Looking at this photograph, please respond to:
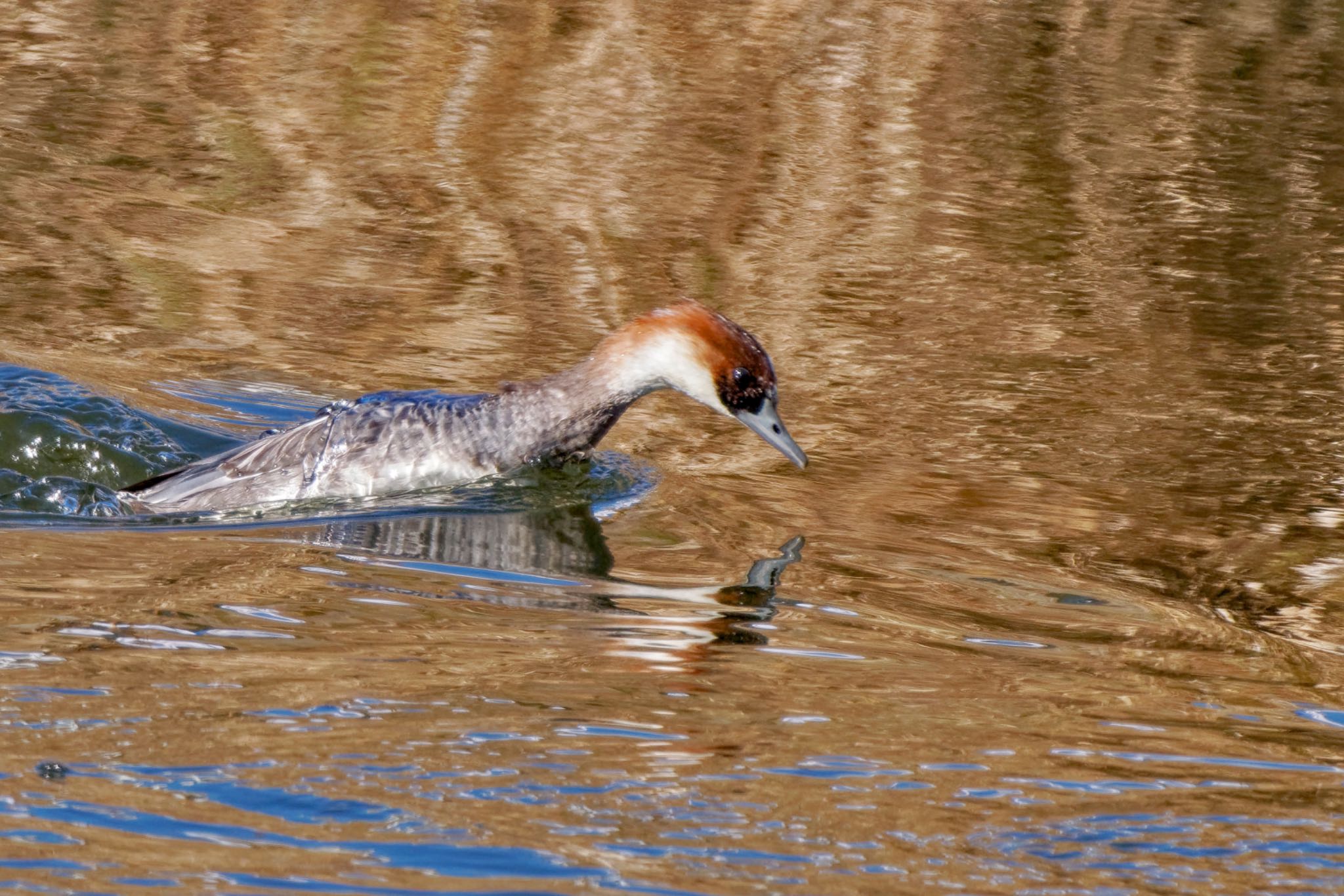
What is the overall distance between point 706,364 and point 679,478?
600 mm

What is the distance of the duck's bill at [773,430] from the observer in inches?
310

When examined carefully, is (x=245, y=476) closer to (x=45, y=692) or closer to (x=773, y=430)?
(x=773, y=430)

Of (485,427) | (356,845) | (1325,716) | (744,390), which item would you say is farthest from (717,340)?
(356,845)

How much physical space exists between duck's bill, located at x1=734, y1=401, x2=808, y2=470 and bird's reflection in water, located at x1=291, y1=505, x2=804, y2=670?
0.59 meters

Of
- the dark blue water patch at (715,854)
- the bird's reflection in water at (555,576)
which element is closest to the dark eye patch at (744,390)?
the bird's reflection in water at (555,576)

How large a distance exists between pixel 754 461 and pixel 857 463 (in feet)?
1.60

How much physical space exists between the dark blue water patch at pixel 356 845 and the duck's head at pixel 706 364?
3.93 meters

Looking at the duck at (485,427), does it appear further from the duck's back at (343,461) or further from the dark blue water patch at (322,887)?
the dark blue water patch at (322,887)

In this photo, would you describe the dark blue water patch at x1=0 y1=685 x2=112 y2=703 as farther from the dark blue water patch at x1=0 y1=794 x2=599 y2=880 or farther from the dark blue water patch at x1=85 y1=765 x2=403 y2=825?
the dark blue water patch at x1=0 y1=794 x2=599 y2=880

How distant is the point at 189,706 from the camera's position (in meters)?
4.92

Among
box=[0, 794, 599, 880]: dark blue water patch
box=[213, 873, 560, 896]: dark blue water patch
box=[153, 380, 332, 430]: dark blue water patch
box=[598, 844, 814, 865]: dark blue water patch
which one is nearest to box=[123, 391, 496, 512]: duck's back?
box=[153, 380, 332, 430]: dark blue water patch

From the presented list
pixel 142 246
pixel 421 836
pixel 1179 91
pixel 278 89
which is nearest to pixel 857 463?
pixel 421 836

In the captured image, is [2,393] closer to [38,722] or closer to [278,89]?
[38,722]

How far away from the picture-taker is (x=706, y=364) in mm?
8062
